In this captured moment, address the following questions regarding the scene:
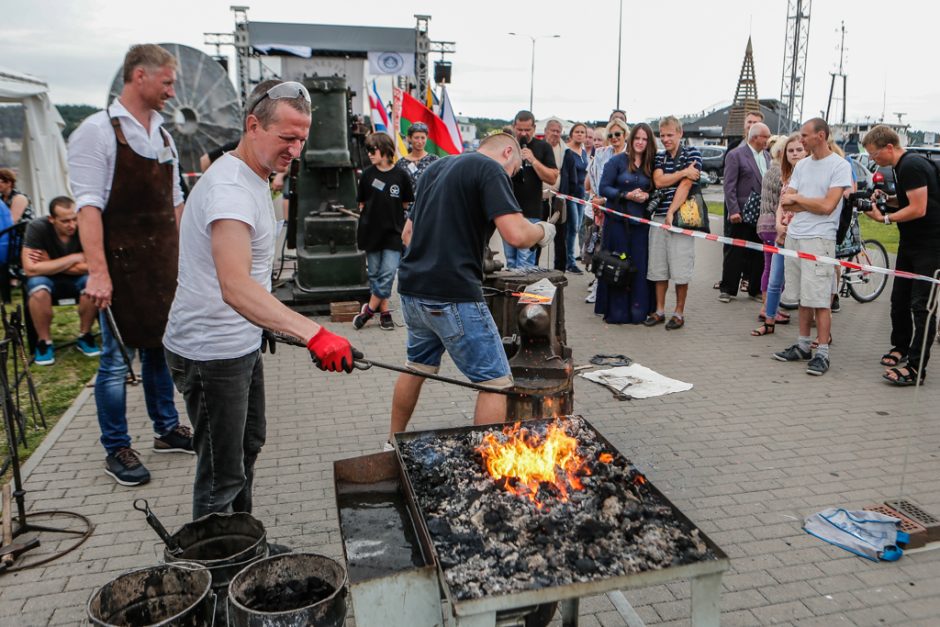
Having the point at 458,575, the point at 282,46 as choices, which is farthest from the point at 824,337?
the point at 282,46

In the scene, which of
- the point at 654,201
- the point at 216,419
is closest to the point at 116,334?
the point at 216,419

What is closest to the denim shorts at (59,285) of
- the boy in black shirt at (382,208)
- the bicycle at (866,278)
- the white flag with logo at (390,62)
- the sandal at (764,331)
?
the boy in black shirt at (382,208)

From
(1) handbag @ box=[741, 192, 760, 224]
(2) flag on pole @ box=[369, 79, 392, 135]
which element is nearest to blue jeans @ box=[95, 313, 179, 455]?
(1) handbag @ box=[741, 192, 760, 224]

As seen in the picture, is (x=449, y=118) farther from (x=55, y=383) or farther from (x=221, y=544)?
(x=221, y=544)

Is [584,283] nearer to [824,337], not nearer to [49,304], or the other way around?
[824,337]

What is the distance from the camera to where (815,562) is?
3.40 meters

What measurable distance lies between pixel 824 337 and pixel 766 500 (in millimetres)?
2944

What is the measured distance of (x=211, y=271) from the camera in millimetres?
2711

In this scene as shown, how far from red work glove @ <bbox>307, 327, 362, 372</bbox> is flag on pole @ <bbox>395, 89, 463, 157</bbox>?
597cm

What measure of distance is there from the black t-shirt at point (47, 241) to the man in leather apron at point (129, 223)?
335cm

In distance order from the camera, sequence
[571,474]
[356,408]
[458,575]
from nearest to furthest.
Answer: [458,575]
[571,474]
[356,408]

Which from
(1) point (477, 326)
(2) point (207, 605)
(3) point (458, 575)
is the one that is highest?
(1) point (477, 326)

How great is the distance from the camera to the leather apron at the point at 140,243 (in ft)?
12.6

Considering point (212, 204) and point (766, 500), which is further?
A: point (766, 500)
